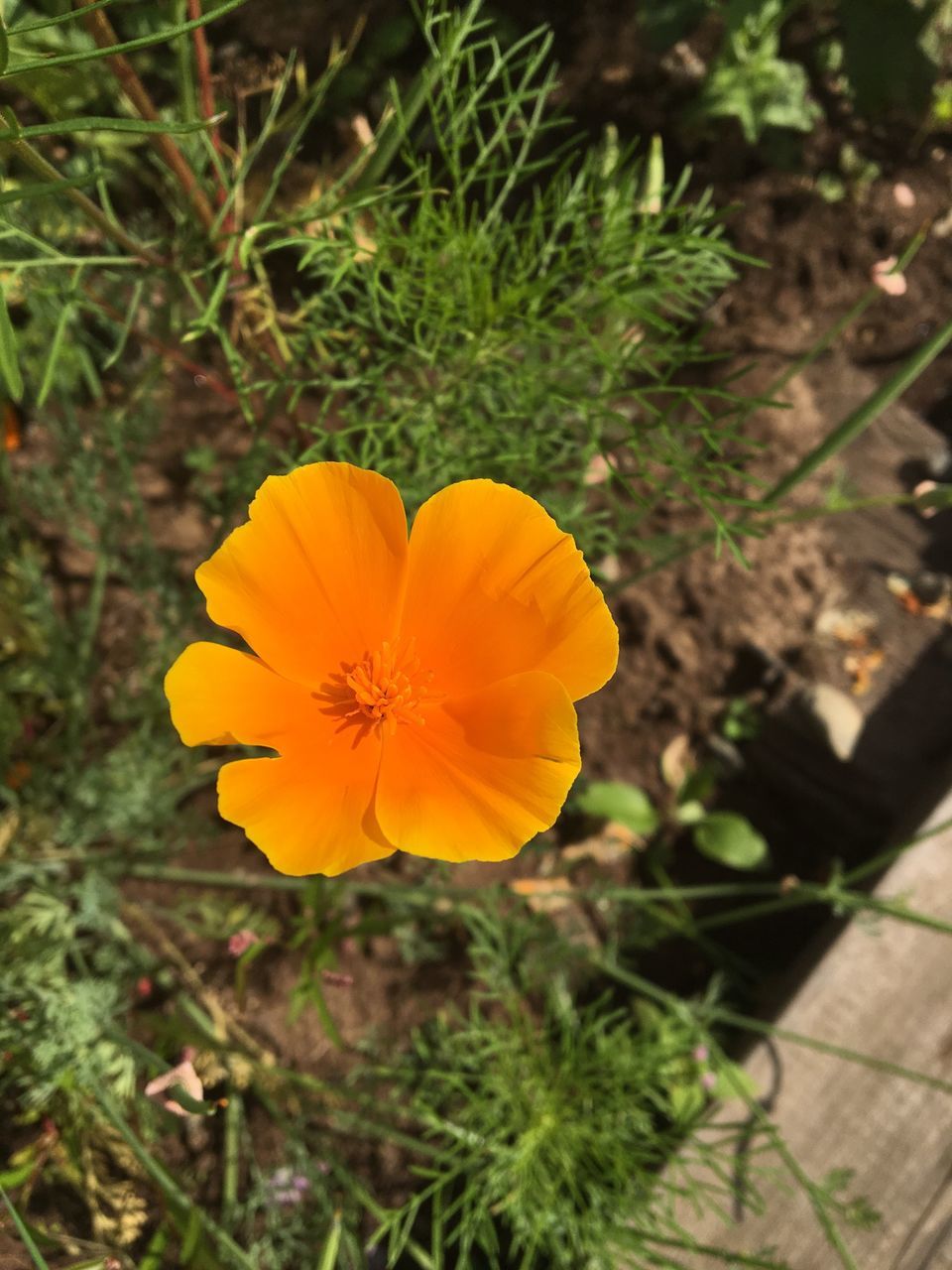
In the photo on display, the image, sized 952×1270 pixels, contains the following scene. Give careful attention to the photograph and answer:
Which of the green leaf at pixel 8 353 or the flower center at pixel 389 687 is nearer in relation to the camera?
the green leaf at pixel 8 353

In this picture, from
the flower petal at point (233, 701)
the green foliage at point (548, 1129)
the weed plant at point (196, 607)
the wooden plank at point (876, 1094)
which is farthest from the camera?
the wooden plank at point (876, 1094)

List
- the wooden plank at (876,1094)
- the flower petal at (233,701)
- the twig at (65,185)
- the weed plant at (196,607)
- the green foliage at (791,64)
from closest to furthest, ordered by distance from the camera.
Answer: the twig at (65,185), the flower petal at (233,701), the weed plant at (196,607), the wooden plank at (876,1094), the green foliage at (791,64)

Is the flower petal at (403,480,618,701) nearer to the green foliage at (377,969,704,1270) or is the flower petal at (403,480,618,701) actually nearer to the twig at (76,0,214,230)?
the twig at (76,0,214,230)

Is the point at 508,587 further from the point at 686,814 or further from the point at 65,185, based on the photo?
the point at 686,814

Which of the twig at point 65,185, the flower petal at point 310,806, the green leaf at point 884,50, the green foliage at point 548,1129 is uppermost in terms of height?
the green leaf at point 884,50

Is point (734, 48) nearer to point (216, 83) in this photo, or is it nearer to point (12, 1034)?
point (216, 83)

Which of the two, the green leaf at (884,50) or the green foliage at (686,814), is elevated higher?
the green leaf at (884,50)

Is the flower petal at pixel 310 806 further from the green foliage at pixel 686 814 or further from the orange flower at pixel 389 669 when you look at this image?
the green foliage at pixel 686 814

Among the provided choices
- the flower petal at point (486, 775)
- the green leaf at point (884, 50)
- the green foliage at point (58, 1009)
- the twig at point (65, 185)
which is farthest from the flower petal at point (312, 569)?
the green leaf at point (884, 50)

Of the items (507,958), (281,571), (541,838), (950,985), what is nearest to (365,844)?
(281,571)
